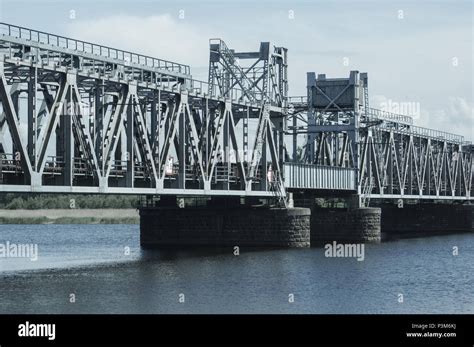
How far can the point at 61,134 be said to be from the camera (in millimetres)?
76562

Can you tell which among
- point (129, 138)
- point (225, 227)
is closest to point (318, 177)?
point (225, 227)

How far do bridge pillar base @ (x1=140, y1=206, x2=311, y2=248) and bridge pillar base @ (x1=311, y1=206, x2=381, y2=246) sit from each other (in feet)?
45.3

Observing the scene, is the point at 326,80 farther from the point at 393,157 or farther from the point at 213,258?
the point at 213,258

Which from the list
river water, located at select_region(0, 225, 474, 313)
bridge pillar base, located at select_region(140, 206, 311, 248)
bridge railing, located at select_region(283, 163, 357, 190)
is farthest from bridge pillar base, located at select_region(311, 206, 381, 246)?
bridge pillar base, located at select_region(140, 206, 311, 248)

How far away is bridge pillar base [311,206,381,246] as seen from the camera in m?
123

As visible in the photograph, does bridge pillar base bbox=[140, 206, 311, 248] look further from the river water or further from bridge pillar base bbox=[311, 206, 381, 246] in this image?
bridge pillar base bbox=[311, 206, 381, 246]

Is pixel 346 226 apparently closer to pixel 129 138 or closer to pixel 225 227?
pixel 225 227

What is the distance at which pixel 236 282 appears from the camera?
248 feet

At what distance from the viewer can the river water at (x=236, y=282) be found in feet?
207

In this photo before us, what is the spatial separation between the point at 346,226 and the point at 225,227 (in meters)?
18.9

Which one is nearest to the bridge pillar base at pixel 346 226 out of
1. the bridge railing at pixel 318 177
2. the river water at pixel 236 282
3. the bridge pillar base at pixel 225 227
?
the bridge railing at pixel 318 177

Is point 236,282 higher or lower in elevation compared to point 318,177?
lower

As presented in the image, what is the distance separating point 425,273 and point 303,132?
36529mm
